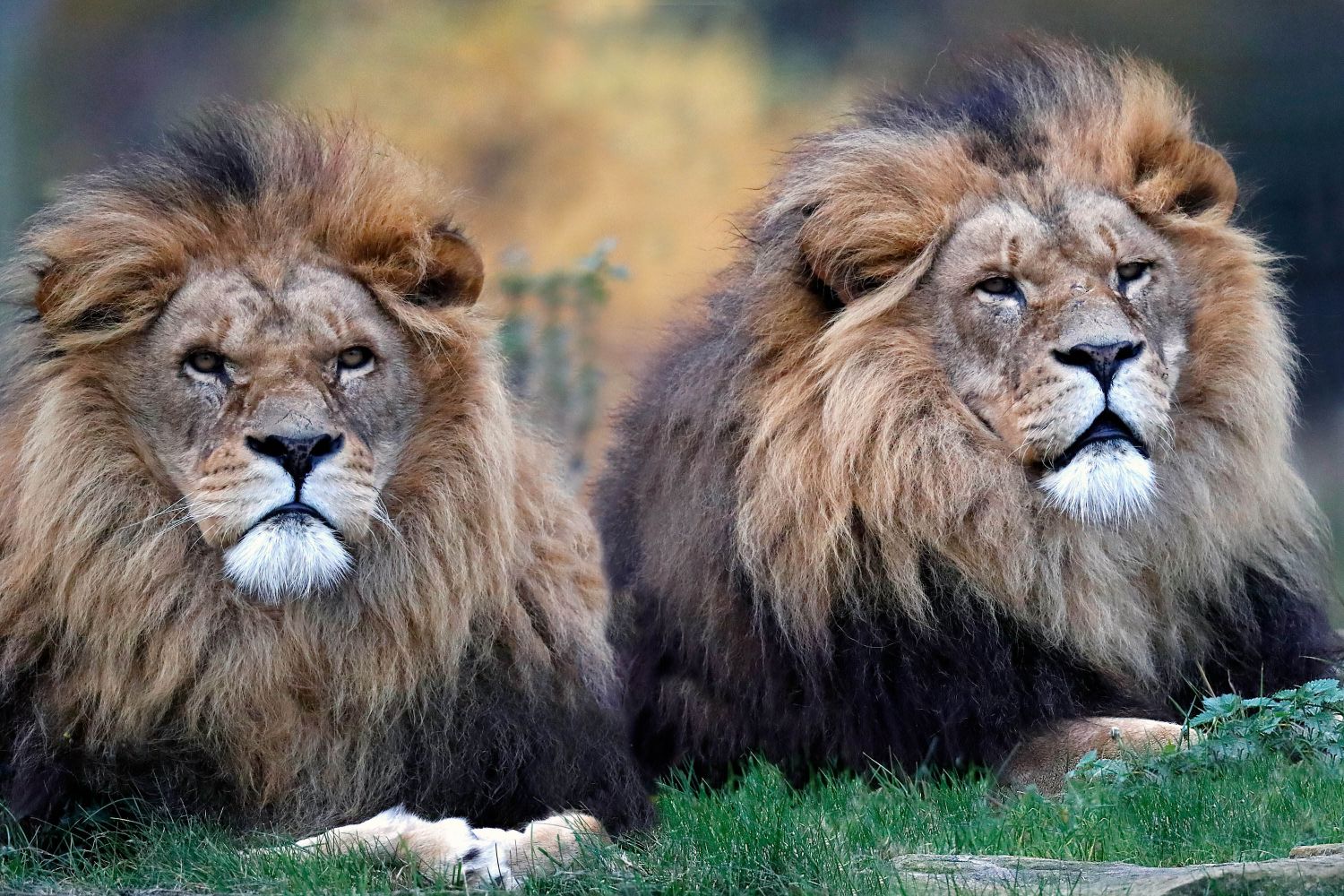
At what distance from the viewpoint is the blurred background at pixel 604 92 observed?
314 inches

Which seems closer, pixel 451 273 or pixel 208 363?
pixel 208 363

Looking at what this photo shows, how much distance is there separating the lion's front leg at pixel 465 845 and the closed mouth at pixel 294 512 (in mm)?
599

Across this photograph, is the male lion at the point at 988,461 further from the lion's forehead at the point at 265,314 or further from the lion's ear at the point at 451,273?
the lion's forehead at the point at 265,314

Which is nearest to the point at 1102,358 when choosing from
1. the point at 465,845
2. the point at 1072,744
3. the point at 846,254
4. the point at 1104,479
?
the point at 1104,479

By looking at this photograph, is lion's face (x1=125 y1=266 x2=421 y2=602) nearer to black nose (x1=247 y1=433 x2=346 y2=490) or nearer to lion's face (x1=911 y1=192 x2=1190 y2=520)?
black nose (x1=247 y1=433 x2=346 y2=490)

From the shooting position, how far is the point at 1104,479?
401 centimetres

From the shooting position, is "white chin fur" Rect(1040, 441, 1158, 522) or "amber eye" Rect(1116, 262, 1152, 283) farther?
"amber eye" Rect(1116, 262, 1152, 283)

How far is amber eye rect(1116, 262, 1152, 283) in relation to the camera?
422cm

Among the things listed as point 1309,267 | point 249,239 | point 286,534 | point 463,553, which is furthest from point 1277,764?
point 1309,267

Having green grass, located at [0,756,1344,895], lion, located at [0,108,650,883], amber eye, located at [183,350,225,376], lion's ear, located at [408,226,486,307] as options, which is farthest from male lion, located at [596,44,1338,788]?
amber eye, located at [183,350,225,376]

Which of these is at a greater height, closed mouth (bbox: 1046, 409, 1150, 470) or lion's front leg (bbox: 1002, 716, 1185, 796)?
closed mouth (bbox: 1046, 409, 1150, 470)

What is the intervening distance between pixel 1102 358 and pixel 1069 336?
9 centimetres

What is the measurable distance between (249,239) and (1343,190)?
18.9ft

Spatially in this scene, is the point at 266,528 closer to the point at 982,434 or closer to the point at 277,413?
the point at 277,413
